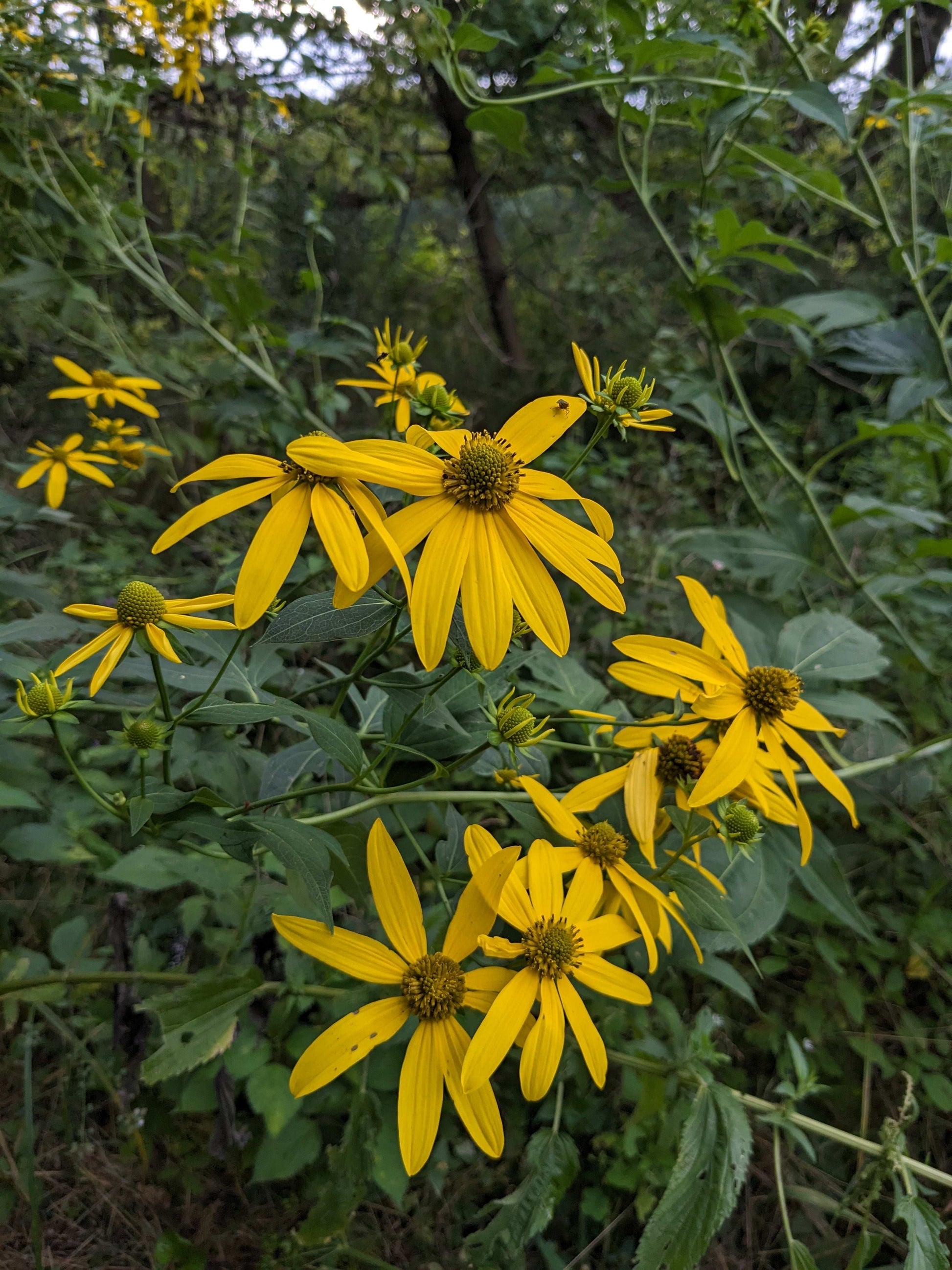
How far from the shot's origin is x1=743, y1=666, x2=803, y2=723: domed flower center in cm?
93

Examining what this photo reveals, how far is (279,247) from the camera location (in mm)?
3162

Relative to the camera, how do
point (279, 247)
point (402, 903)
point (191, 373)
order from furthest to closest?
point (279, 247)
point (191, 373)
point (402, 903)

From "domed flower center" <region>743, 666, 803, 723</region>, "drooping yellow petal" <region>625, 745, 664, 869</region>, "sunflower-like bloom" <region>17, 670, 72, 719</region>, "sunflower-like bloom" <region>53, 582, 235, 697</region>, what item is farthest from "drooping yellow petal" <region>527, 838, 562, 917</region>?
"sunflower-like bloom" <region>17, 670, 72, 719</region>

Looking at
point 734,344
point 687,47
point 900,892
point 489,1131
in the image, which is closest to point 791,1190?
point 900,892

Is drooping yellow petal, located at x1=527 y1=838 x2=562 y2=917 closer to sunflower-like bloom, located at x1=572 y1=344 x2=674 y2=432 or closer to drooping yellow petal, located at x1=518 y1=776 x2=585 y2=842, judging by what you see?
drooping yellow petal, located at x1=518 y1=776 x2=585 y2=842

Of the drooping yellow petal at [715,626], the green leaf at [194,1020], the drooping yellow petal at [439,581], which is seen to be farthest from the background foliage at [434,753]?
the drooping yellow petal at [715,626]

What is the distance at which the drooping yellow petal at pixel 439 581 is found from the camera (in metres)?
0.58

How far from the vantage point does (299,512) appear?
64 centimetres

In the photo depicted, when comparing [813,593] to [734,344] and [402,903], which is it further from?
[734,344]

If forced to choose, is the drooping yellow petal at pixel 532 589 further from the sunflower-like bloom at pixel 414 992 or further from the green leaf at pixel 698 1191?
the green leaf at pixel 698 1191

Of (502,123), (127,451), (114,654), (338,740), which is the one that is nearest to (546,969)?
(338,740)

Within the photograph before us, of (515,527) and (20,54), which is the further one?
(20,54)

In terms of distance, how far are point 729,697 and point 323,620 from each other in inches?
21.4

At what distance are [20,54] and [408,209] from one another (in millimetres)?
2367
